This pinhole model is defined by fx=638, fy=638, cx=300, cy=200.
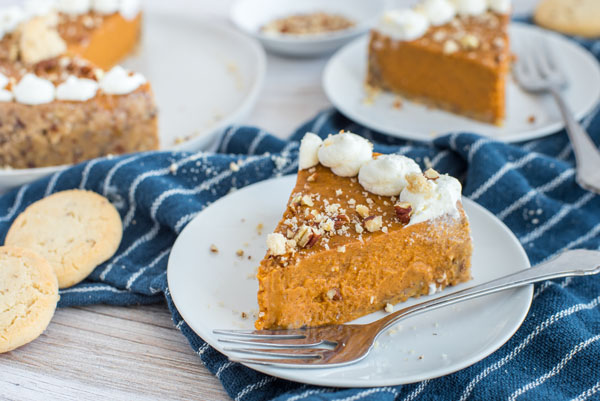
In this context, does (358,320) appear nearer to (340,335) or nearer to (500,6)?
(340,335)

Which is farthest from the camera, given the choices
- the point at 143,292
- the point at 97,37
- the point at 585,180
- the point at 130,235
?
the point at 97,37

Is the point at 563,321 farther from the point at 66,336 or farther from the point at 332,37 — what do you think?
the point at 332,37

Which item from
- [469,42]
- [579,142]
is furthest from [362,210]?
[469,42]

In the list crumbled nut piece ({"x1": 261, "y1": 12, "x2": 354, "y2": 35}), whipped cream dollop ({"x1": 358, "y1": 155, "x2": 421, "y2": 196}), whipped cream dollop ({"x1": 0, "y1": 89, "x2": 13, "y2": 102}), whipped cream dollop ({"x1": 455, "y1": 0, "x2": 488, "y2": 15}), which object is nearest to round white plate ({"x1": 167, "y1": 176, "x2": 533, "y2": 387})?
whipped cream dollop ({"x1": 358, "y1": 155, "x2": 421, "y2": 196})

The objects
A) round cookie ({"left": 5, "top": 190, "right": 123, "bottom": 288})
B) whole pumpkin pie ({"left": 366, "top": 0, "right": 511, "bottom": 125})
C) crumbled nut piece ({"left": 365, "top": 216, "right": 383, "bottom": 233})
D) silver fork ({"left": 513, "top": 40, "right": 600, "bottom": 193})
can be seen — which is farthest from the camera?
whole pumpkin pie ({"left": 366, "top": 0, "right": 511, "bottom": 125})

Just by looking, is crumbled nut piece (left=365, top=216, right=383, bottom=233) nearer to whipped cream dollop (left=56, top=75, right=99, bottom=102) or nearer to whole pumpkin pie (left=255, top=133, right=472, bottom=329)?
whole pumpkin pie (left=255, top=133, right=472, bottom=329)

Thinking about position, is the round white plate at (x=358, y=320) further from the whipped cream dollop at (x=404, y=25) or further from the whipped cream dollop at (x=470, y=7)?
the whipped cream dollop at (x=470, y=7)

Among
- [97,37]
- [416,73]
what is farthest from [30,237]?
[416,73]
